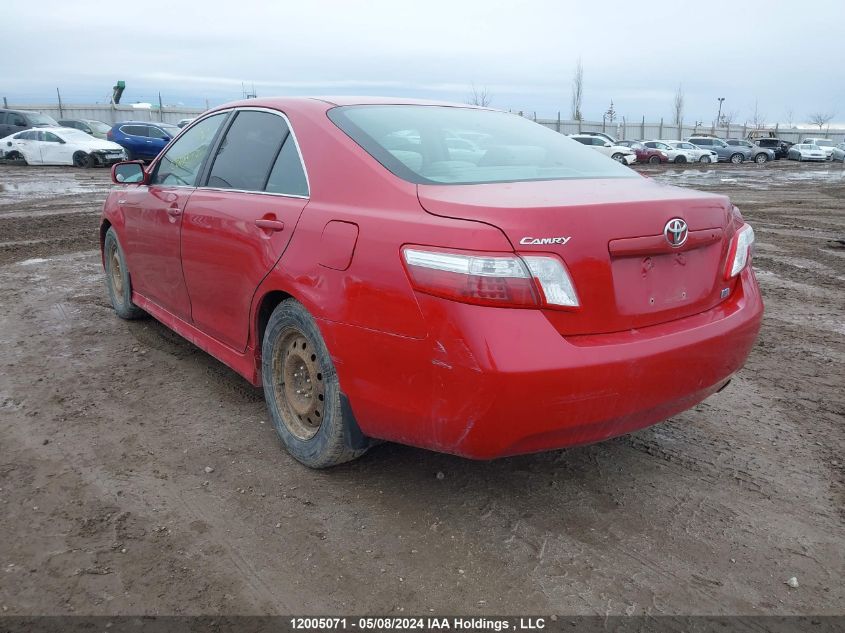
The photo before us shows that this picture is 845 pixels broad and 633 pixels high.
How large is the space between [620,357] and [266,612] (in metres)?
1.41

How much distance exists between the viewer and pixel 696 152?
1516 inches

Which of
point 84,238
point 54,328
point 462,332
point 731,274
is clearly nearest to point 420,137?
point 462,332

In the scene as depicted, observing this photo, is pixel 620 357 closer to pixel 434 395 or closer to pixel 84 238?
pixel 434 395

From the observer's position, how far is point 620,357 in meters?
2.34

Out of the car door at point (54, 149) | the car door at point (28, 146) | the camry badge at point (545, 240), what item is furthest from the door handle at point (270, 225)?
the car door at point (28, 146)

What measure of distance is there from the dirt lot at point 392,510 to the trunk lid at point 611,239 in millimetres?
821

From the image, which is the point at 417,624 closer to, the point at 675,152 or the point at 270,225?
the point at 270,225

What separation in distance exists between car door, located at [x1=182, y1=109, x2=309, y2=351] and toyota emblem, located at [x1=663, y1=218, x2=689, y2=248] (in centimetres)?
144

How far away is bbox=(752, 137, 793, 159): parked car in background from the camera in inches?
1673

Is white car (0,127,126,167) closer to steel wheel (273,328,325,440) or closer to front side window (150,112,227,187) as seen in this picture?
front side window (150,112,227,187)

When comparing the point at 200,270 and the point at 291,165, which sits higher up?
the point at 291,165

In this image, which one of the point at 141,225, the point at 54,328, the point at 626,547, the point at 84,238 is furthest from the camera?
the point at 84,238

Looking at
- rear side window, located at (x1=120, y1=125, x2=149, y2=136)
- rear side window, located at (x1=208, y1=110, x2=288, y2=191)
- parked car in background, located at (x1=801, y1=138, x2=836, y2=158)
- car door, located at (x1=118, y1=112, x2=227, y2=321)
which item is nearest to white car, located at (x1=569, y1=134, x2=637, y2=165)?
parked car in background, located at (x1=801, y1=138, x2=836, y2=158)

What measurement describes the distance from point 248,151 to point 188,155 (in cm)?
79
